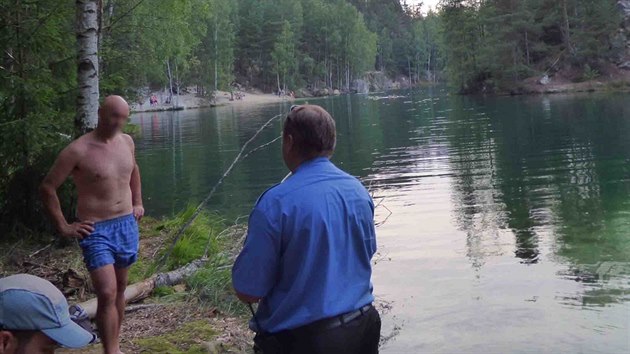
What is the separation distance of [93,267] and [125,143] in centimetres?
95

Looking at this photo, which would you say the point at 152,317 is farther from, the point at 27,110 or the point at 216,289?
the point at 27,110

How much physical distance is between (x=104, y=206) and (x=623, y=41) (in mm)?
62442

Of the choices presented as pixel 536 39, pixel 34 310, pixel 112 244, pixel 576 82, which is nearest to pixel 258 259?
pixel 34 310

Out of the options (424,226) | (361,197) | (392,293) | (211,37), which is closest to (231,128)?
(424,226)

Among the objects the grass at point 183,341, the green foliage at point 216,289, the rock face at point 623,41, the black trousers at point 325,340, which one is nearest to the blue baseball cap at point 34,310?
the black trousers at point 325,340

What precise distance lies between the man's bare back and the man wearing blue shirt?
81.3 inches

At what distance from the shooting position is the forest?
8703 millimetres

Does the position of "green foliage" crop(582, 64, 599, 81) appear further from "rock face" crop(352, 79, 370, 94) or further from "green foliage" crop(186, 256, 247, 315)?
"rock face" crop(352, 79, 370, 94)

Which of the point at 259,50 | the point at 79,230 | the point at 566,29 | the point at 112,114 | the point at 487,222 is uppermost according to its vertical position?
the point at 259,50

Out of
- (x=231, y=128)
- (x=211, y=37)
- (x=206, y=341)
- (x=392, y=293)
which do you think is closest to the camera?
(x=206, y=341)

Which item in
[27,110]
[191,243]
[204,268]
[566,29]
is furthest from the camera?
[566,29]

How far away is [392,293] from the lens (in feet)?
27.6

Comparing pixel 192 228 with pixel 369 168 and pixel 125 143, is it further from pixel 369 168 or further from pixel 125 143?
pixel 369 168

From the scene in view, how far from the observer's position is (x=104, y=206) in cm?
473
